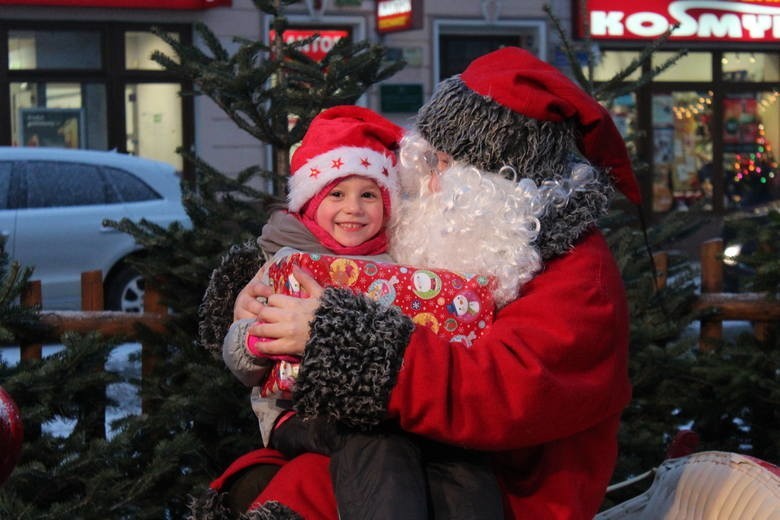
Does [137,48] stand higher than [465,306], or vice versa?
[137,48]

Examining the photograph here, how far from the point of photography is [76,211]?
33.0 feet

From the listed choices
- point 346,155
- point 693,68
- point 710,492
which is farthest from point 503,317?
point 693,68

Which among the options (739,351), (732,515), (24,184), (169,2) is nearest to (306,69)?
(739,351)

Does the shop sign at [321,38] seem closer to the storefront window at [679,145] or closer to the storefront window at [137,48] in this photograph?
the storefront window at [137,48]

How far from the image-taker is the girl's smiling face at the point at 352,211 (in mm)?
2635

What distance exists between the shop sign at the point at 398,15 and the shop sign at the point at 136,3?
176 cm

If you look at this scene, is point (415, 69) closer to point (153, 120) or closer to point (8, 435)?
point (153, 120)

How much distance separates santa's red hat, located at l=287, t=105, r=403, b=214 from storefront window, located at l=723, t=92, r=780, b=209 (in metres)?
14.9

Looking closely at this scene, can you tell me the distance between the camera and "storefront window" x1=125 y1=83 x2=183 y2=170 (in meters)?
14.1

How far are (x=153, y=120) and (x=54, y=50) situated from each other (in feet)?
4.33

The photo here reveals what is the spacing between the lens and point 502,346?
2.22 meters

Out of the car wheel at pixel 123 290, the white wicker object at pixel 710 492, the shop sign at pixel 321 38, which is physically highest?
the shop sign at pixel 321 38

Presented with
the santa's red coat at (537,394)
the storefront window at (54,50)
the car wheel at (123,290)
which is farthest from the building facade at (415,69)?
the santa's red coat at (537,394)

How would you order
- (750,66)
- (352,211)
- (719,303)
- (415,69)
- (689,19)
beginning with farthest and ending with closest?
(750,66) → (689,19) → (415,69) → (719,303) → (352,211)
